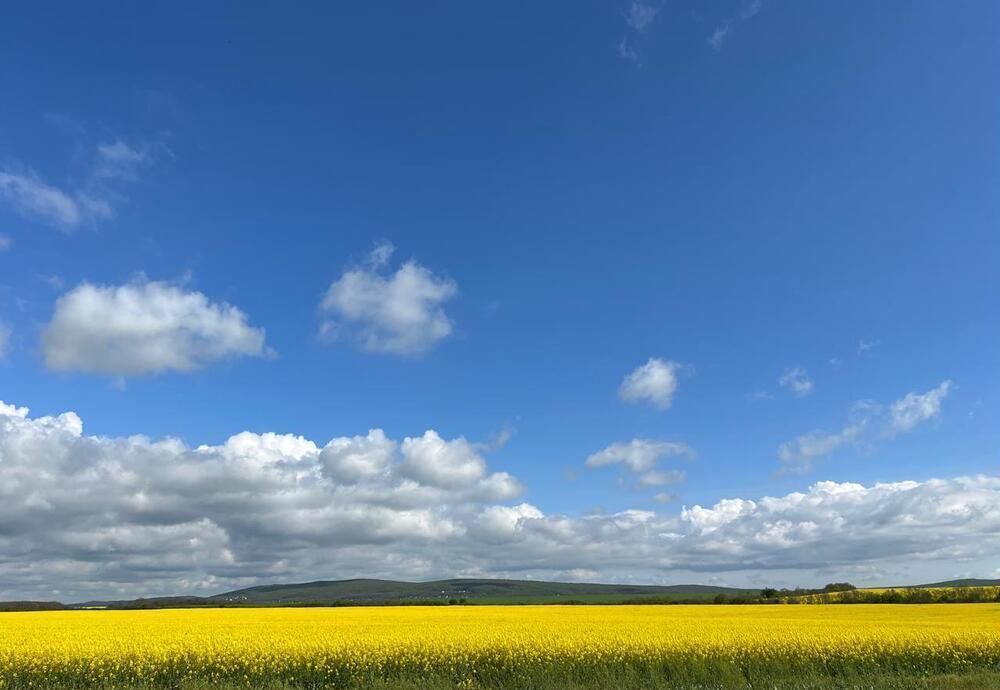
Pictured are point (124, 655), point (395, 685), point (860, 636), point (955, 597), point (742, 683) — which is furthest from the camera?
point (955, 597)

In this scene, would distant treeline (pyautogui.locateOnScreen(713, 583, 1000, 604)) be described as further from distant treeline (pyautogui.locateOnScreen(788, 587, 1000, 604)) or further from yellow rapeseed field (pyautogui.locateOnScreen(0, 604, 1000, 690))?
yellow rapeseed field (pyautogui.locateOnScreen(0, 604, 1000, 690))

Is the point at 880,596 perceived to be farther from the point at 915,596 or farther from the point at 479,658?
the point at 479,658

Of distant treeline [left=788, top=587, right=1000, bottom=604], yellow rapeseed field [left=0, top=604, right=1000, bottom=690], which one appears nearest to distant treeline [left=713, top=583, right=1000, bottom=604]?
distant treeline [left=788, top=587, right=1000, bottom=604]

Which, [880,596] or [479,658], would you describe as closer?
[479,658]

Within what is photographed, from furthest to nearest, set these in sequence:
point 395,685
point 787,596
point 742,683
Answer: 1. point 787,596
2. point 742,683
3. point 395,685

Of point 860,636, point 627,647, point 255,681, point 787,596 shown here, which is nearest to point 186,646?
point 255,681

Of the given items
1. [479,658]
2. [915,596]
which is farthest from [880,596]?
[479,658]

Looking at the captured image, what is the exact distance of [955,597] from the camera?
226 ft

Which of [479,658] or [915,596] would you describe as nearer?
[479,658]

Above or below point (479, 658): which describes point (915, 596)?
below

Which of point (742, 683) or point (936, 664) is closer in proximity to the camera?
point (742, 683)

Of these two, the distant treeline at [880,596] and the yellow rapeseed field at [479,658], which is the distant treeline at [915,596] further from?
the yellow rapeseed field at [479,658]

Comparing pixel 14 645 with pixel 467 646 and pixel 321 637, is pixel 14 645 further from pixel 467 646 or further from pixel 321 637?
pixel 467 646

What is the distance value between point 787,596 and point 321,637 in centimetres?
7561
